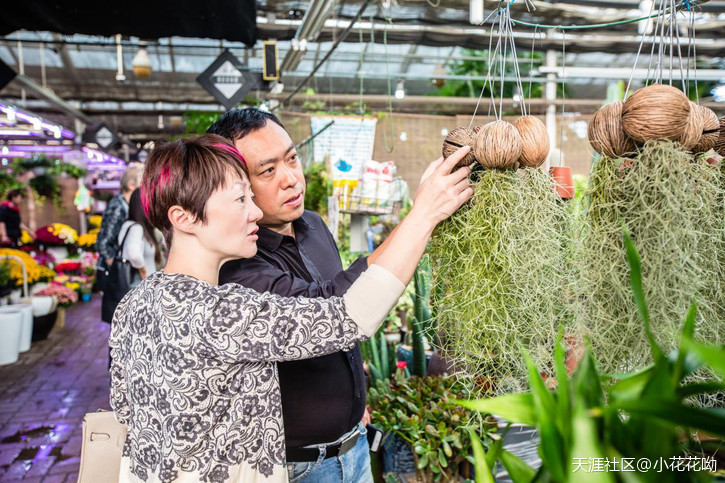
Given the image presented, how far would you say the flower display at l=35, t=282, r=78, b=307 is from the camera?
6.76 metres

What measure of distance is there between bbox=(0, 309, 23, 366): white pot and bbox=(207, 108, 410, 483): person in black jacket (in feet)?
16.3

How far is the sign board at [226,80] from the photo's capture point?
165 inches

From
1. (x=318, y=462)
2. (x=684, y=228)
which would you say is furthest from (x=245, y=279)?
(x=684, y=228)

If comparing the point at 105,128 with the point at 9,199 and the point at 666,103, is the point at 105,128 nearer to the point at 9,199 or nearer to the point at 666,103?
the point at 9,199

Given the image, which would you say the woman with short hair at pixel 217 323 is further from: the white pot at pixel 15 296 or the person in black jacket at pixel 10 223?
the person in black jacket at pixel 10 223

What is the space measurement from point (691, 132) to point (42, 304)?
7.12 metres

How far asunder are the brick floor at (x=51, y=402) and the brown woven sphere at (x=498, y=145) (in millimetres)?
3401

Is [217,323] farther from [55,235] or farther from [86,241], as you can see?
[86,241]

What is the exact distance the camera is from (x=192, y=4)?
257 cm

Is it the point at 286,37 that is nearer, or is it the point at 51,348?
the point at 286,37

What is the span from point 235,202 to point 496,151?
22.8 inches

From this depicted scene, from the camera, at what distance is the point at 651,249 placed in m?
0.98

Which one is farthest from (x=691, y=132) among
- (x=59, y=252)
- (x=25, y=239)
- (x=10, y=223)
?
(x=59, y=252)

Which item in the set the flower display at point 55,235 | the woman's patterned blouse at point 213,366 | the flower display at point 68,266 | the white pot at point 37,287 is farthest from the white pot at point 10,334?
the woman's patterned blouse at point 213,366
